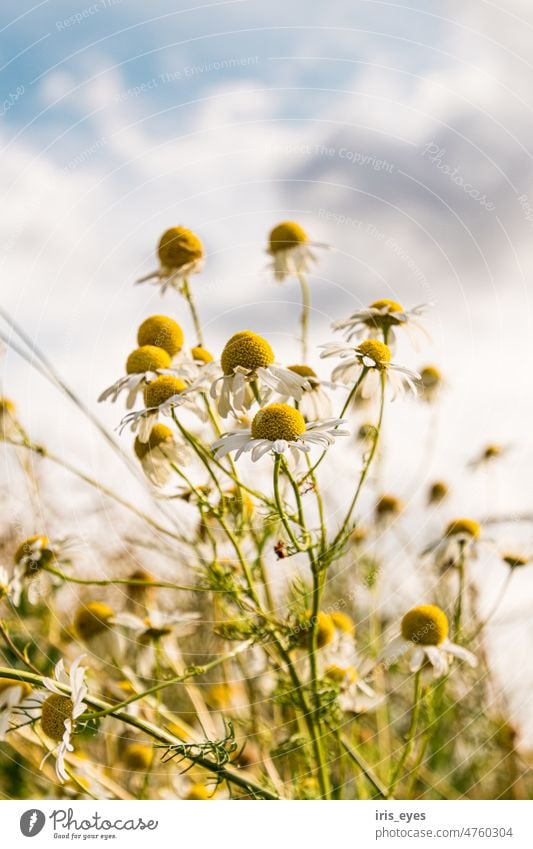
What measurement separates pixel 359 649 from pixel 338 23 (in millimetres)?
1007

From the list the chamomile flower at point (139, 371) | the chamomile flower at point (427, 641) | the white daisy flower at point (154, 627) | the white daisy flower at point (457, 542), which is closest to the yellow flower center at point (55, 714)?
the white daisy flower at point (154, 627)

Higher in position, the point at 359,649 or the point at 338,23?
the point at 338,23

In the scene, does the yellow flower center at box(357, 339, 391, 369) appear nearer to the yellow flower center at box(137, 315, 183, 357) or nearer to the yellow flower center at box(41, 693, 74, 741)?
the yellow flower center at box(137, 315, 183, 357)

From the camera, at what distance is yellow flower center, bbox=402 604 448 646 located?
3.26 ft

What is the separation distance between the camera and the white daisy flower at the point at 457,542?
1201 mm

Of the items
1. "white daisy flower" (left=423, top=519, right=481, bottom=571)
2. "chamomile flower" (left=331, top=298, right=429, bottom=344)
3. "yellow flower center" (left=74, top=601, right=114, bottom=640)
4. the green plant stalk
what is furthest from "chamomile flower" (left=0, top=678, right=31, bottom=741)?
"white daisy flower" (left=423, top=519, right=481, bottom=571)

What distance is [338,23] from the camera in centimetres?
119

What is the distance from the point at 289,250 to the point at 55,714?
69 centimetres

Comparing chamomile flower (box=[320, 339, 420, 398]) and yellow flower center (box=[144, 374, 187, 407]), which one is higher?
chamomile flower (box=[320, 339, 420, 398])

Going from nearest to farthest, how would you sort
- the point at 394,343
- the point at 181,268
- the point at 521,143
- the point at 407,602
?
the point at 394,343
the point at 181,268
the point at 521,143
the point at 407,602

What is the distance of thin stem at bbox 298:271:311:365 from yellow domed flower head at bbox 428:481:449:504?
683 millimetres

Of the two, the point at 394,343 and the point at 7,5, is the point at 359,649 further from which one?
the point at 7,5

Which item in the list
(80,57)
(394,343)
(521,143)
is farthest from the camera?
(521,143)
